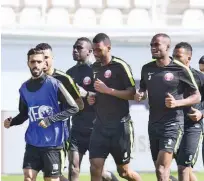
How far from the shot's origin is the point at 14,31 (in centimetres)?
2045

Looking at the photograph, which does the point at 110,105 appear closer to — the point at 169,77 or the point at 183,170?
the point at 169,77

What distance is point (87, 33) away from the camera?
21094 mm

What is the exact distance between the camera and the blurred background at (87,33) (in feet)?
60.3

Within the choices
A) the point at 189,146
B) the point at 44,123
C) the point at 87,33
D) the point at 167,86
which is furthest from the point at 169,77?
the point at 87,33

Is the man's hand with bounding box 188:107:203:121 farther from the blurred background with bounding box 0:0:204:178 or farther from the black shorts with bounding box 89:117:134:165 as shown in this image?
the blurred background with bounding box 0:0:204:178

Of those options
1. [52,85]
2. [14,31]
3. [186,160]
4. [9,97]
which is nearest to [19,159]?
[9,97]

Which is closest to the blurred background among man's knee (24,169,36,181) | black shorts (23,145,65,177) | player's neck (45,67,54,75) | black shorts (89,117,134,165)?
player's neck (45,67,54,75)

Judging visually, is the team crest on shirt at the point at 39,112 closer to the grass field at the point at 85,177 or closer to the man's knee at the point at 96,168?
the man's knee at the point at 96,168

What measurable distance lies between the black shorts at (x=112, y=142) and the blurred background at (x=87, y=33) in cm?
633

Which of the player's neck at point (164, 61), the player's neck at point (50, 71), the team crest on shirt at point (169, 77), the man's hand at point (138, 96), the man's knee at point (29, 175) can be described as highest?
the player's neck at point (164, 61)

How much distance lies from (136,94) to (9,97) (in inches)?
371

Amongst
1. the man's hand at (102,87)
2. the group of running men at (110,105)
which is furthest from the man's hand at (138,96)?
the man's hand at (102,87)

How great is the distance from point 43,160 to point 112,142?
4.18ft

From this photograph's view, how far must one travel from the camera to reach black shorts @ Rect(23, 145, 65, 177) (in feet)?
32.1
